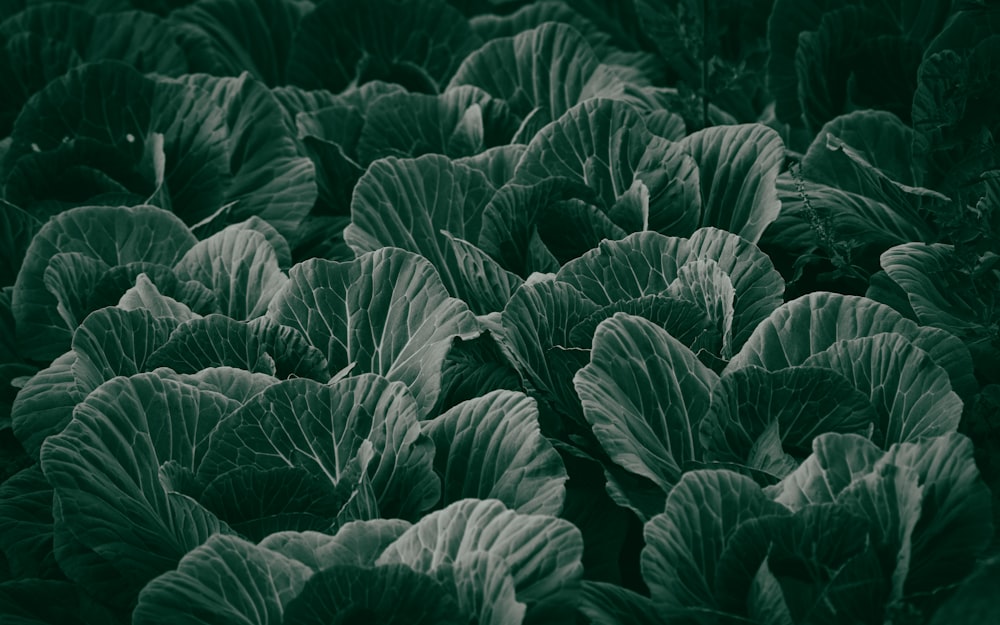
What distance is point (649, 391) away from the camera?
1.47 m

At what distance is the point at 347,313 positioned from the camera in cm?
166

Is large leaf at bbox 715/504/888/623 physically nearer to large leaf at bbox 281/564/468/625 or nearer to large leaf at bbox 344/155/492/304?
large leaf at bbox 281/564/468/625

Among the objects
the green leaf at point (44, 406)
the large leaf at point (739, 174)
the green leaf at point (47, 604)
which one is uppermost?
the large leaf at point (739, 174)

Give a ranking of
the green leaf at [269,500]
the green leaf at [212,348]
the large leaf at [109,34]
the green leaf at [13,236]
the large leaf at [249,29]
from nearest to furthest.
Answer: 1. the green leaf at [269,500]
2. the green leaf at [212,348]
3. the green leaf at [13,236]
4. the large leaf at [109,34]
5. the large leaf at [249,29]

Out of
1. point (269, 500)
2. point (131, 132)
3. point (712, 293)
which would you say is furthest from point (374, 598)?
point (131, 132)

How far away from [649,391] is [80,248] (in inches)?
42.9

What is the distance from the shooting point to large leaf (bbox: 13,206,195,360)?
189 centimetres

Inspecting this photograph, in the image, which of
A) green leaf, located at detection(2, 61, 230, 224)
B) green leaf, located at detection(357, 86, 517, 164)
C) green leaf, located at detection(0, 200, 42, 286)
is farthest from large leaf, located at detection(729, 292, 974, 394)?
green leaf, located at detection(0, 200, 42, 286)

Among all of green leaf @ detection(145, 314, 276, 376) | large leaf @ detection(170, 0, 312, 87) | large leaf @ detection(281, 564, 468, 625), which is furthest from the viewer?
large leaf @ detection(170, 0, 312, 87)

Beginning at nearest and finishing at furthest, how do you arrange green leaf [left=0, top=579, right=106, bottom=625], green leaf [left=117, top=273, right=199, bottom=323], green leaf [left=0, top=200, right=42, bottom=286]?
1. green leaf [left=0, top=579, right=106, bottom=625]
2. green leaf [left=117, top=273, right=199, bottom=323]
3. green leaf [left=0, top=200, right=42, bottom=286]

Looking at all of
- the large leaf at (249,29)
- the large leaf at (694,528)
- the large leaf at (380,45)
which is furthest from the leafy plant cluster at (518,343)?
the large leaf at (249,29)

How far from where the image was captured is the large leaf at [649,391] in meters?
1.42

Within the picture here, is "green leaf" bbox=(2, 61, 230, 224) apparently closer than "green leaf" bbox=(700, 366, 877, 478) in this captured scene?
No

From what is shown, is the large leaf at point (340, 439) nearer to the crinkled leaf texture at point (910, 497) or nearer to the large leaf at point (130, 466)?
the large leaf at point (130, 466)
